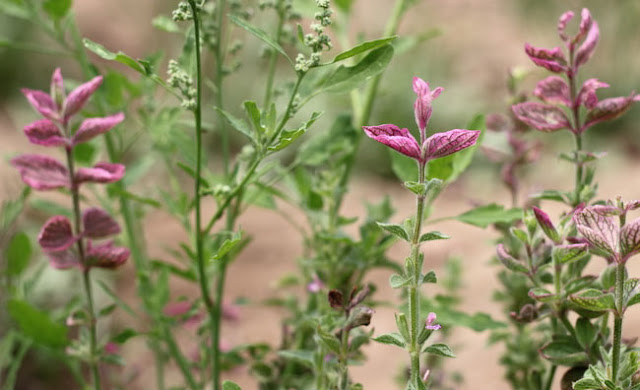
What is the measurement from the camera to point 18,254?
113cm

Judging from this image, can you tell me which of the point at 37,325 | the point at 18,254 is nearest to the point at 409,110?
the point at 18,254

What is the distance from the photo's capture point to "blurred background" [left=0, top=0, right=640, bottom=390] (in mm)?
2637

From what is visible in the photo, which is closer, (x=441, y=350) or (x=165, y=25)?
(x=441, y=350)

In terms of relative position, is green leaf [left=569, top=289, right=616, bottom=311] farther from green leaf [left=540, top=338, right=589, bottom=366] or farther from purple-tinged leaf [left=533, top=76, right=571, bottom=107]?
purple-tinged leaf [left=533, top=76, right=571, bottom=107]

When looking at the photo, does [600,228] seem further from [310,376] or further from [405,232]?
[310,376]

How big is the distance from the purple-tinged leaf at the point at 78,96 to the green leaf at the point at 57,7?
0.27 metres

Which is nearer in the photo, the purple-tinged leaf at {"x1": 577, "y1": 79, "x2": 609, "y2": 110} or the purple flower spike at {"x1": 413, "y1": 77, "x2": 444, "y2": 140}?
the purple flower spike at {"x1": 413, "y1": 77, "x2": 444, "y2": 140}

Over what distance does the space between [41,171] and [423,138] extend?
464mm

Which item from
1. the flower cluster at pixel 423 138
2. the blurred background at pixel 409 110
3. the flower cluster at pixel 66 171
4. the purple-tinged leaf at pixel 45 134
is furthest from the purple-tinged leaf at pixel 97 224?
the blurred background at pixel 409 110

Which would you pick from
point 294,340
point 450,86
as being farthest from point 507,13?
point 294,340

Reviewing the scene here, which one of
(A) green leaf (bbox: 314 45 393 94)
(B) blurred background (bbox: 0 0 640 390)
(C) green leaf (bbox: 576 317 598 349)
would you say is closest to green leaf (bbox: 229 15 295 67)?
(A) green leaf (bbox: 314 45 393 94)

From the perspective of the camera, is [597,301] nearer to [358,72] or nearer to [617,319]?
[617,319]

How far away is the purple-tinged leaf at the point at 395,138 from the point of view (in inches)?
25.4

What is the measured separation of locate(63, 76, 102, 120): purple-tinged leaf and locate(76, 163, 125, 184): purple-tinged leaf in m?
0.07
